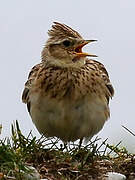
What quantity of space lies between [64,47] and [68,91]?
768mm

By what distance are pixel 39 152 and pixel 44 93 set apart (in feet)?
5.21

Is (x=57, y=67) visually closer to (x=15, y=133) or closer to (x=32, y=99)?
→ (x=32, y=99)

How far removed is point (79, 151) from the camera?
5.88 metres

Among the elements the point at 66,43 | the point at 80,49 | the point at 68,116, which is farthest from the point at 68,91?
the point at 66,43

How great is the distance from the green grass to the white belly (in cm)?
A: 78

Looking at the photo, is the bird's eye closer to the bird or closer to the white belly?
the bird

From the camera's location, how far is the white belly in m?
6.93

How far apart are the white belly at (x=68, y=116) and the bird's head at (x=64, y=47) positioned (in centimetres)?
63

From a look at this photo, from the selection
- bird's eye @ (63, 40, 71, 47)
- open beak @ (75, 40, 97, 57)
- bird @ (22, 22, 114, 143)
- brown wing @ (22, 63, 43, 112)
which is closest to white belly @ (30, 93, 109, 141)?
bird @ (22, 22, 114, 143)

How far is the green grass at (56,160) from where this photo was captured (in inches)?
199

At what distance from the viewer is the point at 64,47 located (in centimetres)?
748

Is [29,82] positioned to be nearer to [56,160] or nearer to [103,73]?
[103,73]

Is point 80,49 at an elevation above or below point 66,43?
below

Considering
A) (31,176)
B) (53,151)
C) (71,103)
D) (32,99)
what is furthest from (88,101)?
(31,176)
